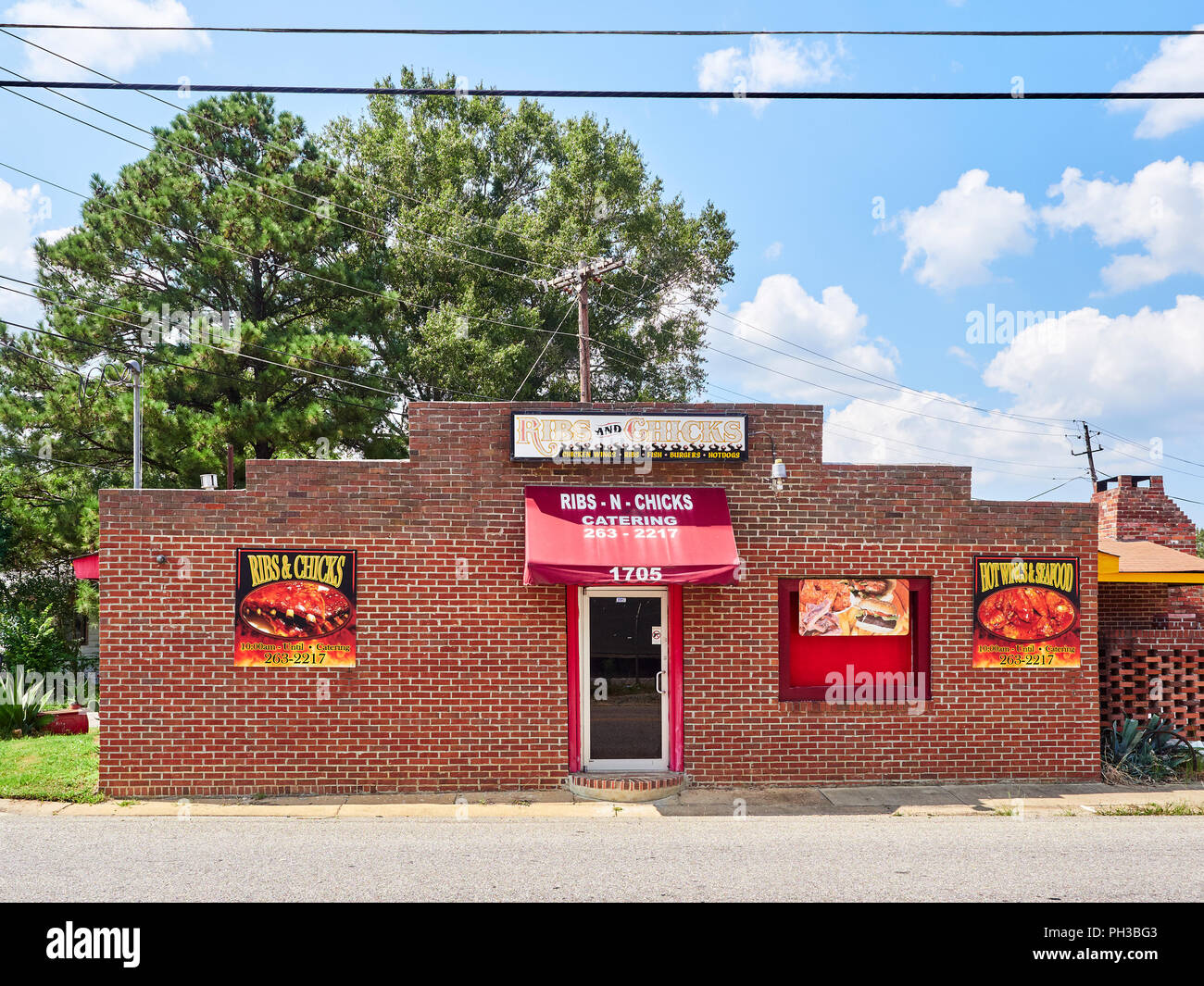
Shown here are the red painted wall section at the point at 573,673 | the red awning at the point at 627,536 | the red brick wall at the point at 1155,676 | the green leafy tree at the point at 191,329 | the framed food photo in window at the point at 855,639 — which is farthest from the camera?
the green leafy tree at the point at 191,329

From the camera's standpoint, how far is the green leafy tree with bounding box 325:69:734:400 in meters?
29.7

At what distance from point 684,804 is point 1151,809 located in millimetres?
5234

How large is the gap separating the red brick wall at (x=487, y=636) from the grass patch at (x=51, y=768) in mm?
621

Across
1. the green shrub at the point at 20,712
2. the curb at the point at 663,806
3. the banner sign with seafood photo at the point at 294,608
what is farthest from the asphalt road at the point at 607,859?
the green shrub at the point at 20,712

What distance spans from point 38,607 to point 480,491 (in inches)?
760

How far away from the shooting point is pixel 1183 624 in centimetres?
1368

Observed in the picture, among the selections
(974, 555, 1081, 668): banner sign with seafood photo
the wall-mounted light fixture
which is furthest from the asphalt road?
the wall-mounted light fixture

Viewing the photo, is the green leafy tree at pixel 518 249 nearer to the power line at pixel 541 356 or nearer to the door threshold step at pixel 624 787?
the power line at pixel 541 356

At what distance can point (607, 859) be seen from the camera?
7938 millimetres

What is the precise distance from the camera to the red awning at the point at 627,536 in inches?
412

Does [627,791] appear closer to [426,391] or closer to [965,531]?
[965,531]

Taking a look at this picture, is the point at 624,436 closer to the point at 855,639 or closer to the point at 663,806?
the point at 855,639

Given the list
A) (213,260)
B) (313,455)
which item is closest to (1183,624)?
(313,455)

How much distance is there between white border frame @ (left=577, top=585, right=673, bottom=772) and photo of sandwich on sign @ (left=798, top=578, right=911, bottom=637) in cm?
172
